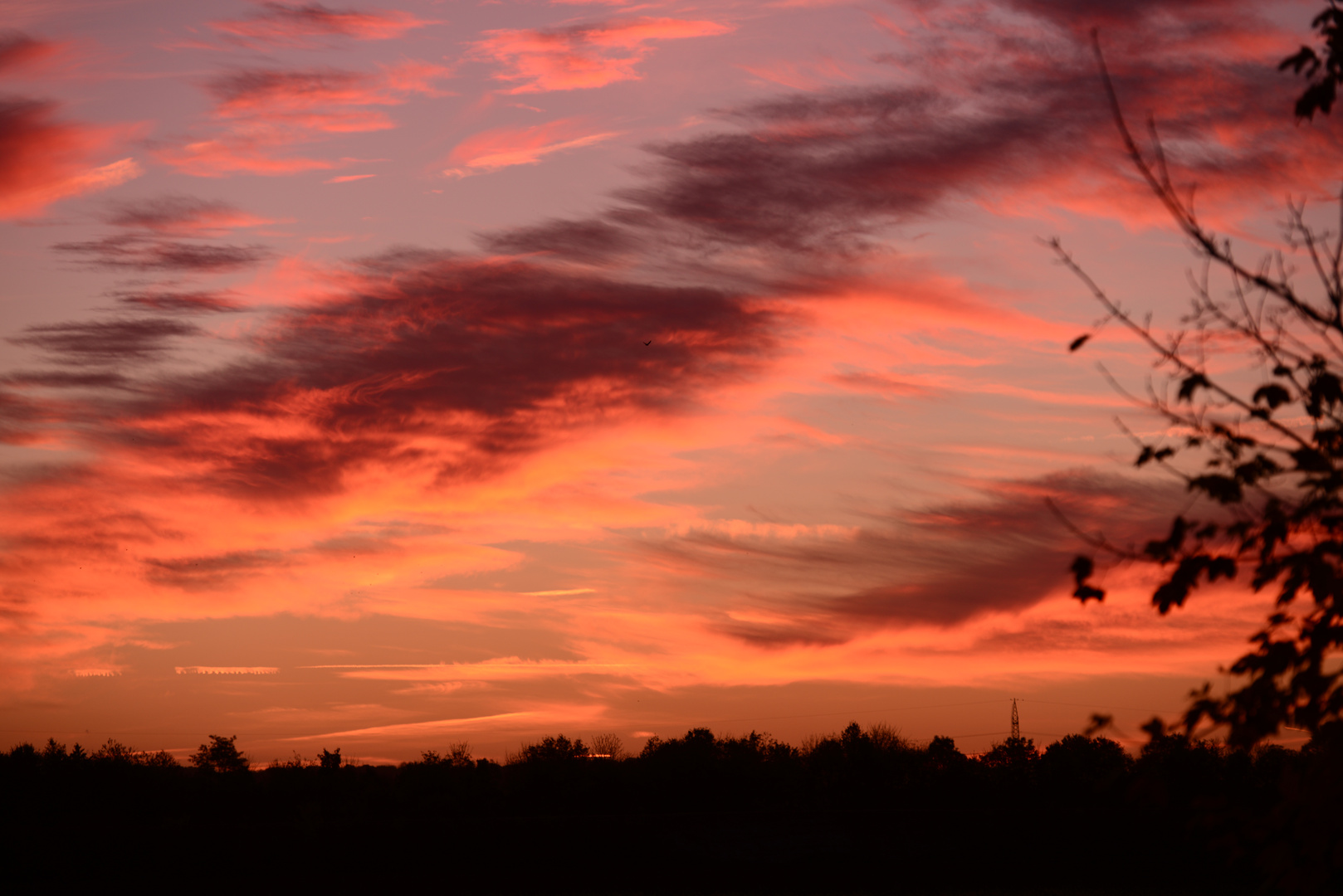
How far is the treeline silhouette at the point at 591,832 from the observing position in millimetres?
41125

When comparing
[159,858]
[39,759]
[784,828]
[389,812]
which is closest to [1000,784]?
[784,828]

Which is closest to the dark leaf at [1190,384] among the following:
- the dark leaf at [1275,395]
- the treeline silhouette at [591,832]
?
the dark leaf at [1275,395]

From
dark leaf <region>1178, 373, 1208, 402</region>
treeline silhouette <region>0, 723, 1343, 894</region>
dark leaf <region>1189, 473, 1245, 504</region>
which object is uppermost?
dark leaf <region>1178, 373, 1208, 402</region>

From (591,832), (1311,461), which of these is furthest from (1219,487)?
(591,832)

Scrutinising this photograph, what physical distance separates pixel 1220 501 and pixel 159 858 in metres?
42.2

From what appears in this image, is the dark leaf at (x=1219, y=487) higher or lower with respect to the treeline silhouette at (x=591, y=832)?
Answer: higher

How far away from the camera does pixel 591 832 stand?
43281 millimetres

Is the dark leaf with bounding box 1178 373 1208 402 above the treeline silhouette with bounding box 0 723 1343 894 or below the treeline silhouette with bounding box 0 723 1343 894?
above

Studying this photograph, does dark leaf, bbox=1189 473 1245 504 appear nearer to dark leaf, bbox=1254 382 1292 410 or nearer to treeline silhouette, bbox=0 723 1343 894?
dark leaf, bbox=1254 382 1292 410

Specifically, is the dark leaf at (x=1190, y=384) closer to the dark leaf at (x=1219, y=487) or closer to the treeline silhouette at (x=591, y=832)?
the dark leaf at (x=1219, y=487)

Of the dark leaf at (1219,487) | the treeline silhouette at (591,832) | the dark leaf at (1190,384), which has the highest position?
the dark leaf at (1190,384)

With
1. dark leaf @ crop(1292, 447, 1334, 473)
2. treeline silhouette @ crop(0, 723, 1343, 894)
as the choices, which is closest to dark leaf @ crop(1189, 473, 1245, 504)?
dark leaf @ crop(1292, 447, 1334, 473)

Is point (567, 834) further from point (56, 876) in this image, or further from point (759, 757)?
point (759, 757)

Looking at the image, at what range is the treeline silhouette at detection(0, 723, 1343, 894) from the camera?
4112cm
